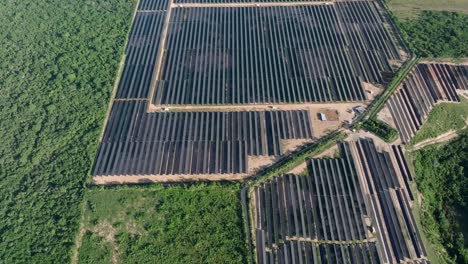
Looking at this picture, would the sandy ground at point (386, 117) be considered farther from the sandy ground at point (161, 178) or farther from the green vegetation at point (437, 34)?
the sandy ground at point (161, 178)

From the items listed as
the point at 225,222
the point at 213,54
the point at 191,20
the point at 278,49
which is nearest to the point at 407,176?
the point at 225,222

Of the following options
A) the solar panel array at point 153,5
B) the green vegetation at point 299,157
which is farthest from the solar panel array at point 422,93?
the solar panel array at point 153,5

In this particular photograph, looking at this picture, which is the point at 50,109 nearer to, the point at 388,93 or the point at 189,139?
the point at 189,139

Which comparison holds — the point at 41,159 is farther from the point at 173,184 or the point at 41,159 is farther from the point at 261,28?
the point at 261,28

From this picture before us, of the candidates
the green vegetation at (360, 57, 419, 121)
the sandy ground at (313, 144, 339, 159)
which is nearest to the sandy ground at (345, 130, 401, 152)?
the green vegetation at (360, 57, 419, 121)

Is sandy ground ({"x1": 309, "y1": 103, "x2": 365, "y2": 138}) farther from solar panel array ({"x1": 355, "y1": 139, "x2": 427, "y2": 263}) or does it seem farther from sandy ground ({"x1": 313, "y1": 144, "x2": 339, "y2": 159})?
solar panel array ({"x1": 355, "y1": 139, "x2": 427, "y2": 263})

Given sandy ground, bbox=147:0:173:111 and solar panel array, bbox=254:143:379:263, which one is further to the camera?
sandy ground, bbox=147:0:173:111

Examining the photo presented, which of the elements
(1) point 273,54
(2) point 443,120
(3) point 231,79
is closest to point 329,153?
(2) point 443,120
